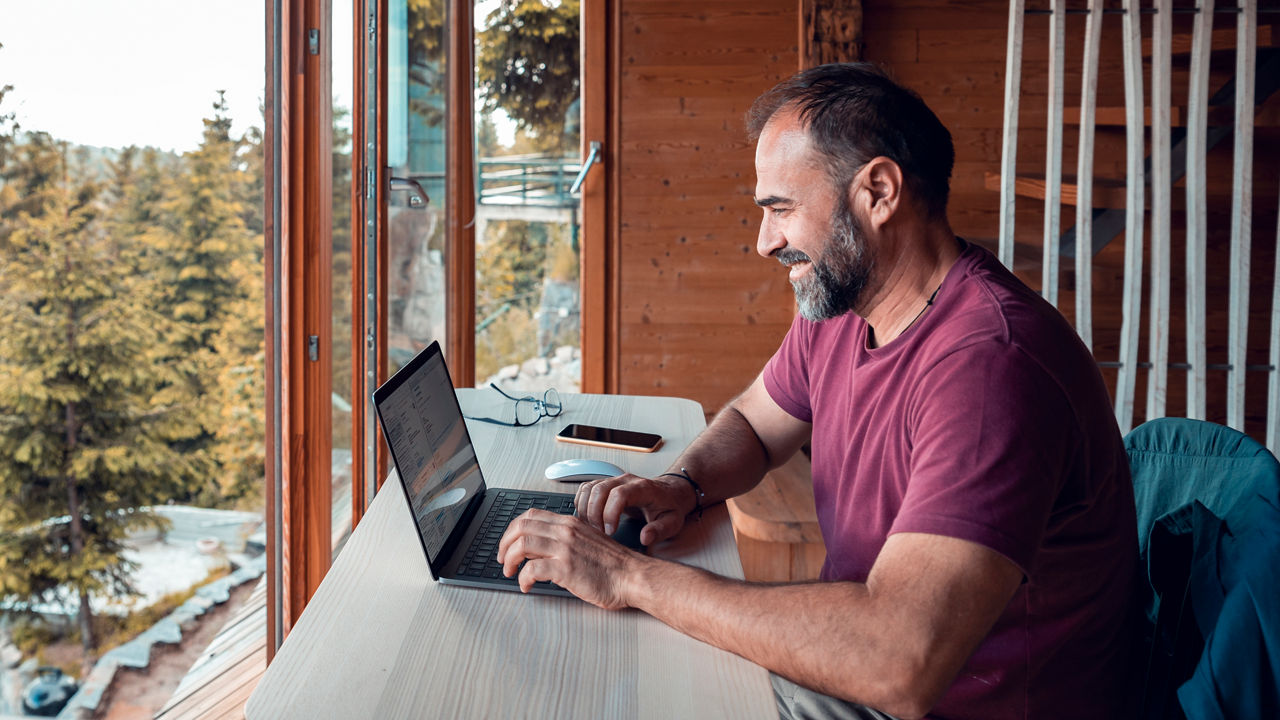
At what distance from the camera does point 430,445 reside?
3.75 feet

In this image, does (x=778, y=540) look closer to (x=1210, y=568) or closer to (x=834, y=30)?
(x=1210, y=568)

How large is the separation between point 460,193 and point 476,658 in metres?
2.95

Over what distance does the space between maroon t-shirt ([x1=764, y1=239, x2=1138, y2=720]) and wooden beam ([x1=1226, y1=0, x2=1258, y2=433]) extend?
2.36m

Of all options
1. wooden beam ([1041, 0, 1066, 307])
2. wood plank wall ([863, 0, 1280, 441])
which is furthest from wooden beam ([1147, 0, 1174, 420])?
wood plank wall ([863, 0, 1280, 441])

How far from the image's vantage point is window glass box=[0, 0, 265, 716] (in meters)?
3.86

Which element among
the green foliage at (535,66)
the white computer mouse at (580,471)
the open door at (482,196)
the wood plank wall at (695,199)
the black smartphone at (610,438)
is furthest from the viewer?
the green foliage at (535,66)

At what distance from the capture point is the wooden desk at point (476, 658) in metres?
0.79

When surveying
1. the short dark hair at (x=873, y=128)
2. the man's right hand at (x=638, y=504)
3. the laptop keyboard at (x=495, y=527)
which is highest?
the short dark hair at (x=873, y=128)

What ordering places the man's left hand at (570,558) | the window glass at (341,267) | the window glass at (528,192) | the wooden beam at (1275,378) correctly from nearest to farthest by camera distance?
the man's left hand at (570,558)
the window glass at (341,267)
the wooden beam at (1275,378)
the window glass at (528,192)

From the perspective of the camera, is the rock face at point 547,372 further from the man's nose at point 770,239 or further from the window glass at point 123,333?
the man's nose at point 770,239

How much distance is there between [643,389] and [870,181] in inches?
126

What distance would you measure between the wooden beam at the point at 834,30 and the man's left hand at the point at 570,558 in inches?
121

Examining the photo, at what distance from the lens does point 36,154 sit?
436 centimetres

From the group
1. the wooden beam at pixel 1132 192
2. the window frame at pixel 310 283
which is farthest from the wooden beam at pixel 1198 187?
the window frame at pixel 310 283
